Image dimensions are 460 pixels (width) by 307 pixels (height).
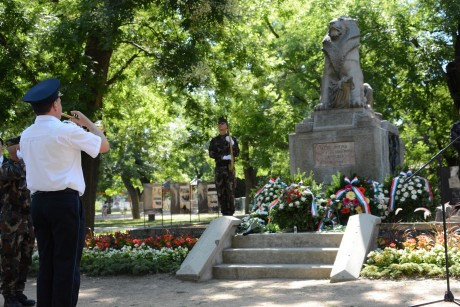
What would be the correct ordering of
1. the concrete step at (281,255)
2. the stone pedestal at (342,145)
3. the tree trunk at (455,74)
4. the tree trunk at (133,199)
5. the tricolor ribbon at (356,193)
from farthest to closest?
the tree trunk at (133,199) < the tree trunk at (455,74) < the stone pedestal at (342,145) < the tricolor ribbon at (356,193) < the concrete step at (281,255)

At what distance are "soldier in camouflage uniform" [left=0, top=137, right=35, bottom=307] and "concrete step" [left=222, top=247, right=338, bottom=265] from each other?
146 inches

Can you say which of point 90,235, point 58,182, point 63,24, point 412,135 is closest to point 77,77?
point 63,24

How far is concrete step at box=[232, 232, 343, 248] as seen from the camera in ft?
34.1

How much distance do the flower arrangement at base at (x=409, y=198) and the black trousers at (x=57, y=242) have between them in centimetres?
783

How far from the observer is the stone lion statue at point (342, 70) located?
1406 cm

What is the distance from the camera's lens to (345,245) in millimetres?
9422

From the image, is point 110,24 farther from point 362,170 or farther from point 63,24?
point 362,170

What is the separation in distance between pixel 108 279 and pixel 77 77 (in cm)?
683

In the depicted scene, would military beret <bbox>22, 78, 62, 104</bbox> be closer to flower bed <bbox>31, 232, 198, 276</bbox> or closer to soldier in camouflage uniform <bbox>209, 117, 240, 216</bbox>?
flower bed <bbox>31, 232, 198, 276</bbox>

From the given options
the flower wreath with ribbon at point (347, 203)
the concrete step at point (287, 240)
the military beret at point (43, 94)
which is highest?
the military beret at point (43, 94)

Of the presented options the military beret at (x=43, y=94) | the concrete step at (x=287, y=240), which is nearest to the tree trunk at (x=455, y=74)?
the concrete step at (x=287, y=240)

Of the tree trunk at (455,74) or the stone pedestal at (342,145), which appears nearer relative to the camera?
the stone pedestal at (342,145)

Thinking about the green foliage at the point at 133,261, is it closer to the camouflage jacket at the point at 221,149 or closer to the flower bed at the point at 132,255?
the flower bed at the point at 132,255

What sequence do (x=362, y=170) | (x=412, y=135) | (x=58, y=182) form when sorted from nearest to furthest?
(x=58, y=182) < (x=362, y=170) < (x=412, y=135)
